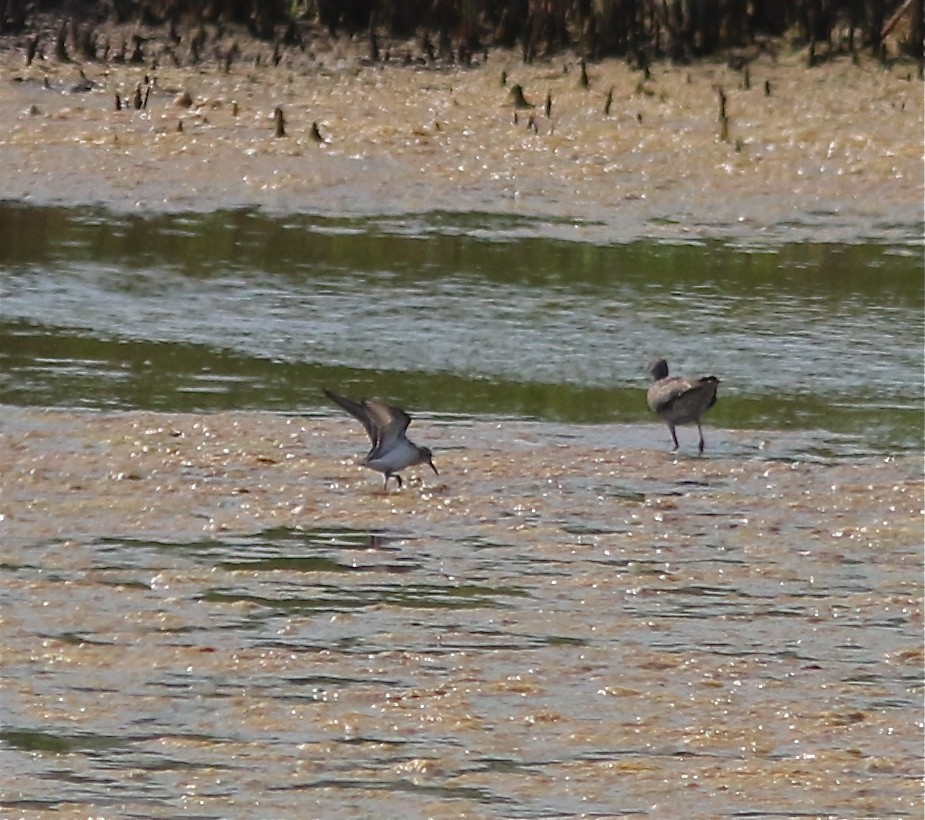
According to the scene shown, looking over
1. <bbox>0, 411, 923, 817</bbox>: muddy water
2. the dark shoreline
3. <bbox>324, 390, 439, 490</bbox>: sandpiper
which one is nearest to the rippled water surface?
<bbox>0, 411, 923, 817</bbox>: muddy water

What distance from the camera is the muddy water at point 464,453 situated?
5.50 metres

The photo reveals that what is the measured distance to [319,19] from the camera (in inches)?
702

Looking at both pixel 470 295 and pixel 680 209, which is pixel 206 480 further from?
pixel 680 209

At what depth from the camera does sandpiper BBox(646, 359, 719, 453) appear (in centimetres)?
878

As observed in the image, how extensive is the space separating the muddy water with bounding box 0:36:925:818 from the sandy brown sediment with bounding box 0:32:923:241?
41 millimetres

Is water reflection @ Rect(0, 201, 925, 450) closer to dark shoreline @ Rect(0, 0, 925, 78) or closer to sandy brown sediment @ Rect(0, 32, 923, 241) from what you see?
sandy brown sediment @ Rect(0, 32, 923, 241)

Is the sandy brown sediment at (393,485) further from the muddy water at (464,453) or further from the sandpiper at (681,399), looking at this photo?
the sandpiper at (681,399)

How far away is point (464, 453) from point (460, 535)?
120 centimetres

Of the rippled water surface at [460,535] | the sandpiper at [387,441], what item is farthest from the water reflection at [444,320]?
the sandpiper at [387,441]

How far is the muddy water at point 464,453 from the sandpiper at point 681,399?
0.17m

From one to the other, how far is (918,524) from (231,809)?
3.30 meters

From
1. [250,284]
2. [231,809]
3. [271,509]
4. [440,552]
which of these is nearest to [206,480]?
[271,509]

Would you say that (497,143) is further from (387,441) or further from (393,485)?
(387,441)

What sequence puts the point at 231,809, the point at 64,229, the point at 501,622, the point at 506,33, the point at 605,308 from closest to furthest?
the point at 231,809
the point at 501,622
the point at 605,308
the point at 64,229
the point at 506,33
